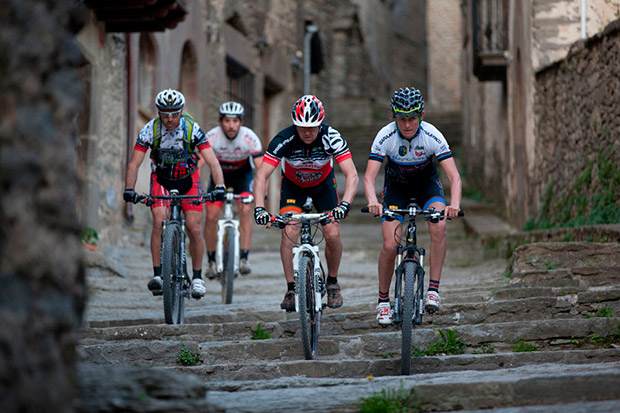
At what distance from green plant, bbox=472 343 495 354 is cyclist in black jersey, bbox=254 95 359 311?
1.08m

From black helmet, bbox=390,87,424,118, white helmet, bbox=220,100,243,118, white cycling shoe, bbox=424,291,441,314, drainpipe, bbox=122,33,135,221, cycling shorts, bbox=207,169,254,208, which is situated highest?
drainpipe, bbox=122,33,135,221

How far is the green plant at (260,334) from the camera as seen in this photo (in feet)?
23.6

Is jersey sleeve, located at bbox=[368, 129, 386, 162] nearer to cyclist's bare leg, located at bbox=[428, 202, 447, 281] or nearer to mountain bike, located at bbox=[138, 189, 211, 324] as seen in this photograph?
cyclist's bare leg, located at bbox=[428, 202, 447, 281]

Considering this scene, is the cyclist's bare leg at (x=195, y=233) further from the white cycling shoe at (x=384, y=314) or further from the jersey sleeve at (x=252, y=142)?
the white cycling shoe at (x=384, y=314)

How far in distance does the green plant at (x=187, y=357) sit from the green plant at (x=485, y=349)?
6.21 feet

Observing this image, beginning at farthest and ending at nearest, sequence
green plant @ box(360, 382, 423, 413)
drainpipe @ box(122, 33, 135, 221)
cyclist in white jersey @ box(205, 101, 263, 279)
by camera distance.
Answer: drainpipe @ box(122, 33, 135, 221) < cyclist in white jersey @ box(205, 101, 263, 279) < green plant @ box(360, 382, 423, 413)

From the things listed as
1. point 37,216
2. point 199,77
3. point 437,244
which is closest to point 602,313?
point 437,244

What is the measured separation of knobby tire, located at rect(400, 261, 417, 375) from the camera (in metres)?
5.84

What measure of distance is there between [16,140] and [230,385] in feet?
7.94

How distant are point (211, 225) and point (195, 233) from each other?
1454 mm

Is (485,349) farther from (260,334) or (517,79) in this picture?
(517,79)

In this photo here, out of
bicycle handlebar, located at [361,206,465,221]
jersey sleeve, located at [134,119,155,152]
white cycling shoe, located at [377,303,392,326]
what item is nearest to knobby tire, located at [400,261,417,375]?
bicycle handlebar, located at [361,206,465,221]

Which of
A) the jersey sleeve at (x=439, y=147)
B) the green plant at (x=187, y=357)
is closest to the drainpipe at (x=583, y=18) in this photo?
the jersey sleeve at (x=439, y=147)

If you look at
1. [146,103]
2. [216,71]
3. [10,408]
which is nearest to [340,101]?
[216,71]
